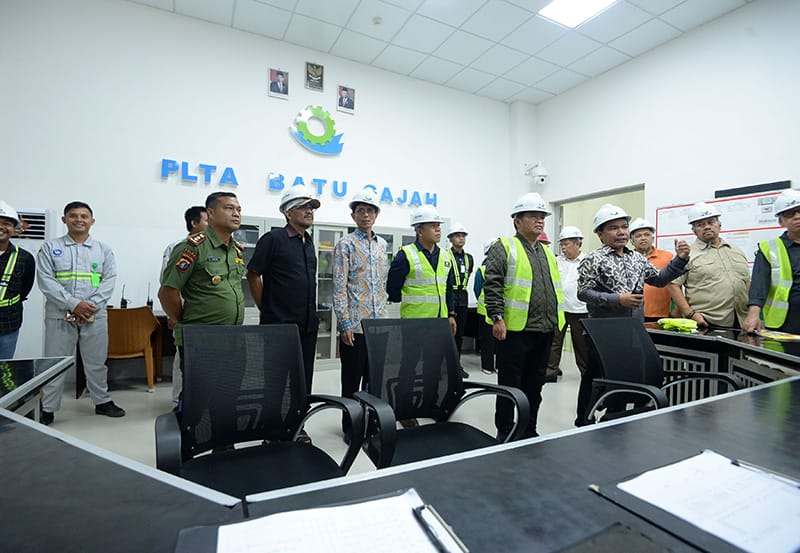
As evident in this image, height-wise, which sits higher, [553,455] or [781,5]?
[781,5]

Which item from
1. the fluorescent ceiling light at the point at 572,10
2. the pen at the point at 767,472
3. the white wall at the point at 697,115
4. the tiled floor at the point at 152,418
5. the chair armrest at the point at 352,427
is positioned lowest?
the tiled floor at the point at 152,418

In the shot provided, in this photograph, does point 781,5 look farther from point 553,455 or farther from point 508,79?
point 553,455

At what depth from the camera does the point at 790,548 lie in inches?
23.2

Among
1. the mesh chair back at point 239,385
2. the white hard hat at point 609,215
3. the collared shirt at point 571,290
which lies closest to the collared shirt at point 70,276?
the mesh chair back at point 239,385

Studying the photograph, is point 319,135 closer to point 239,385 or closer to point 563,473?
point 239,385

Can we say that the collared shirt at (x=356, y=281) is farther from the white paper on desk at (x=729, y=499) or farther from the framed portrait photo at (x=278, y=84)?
the framed portrait photo at (x=278, y=84)

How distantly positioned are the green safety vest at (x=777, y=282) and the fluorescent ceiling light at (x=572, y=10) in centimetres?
295

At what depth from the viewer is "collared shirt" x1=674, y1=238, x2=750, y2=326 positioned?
3184mm

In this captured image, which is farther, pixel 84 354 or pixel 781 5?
pixel 781 5

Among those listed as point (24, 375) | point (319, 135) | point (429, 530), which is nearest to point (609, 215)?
point (429, 530)

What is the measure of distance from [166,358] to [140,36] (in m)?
3.43

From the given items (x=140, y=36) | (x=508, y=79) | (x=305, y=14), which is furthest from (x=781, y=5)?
(x=140, y=36)

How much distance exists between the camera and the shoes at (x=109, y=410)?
10.1 feet

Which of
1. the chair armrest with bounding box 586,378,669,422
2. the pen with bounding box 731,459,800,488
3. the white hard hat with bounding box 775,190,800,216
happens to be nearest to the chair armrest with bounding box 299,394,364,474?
the pen with bounding box 731,459,800,488
